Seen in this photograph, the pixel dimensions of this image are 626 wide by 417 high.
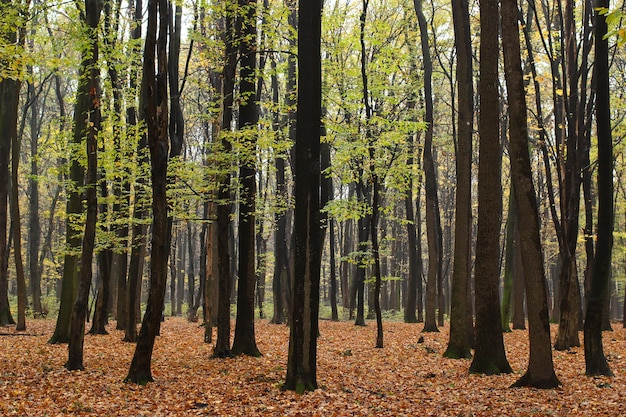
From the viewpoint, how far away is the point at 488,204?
35.4 ft

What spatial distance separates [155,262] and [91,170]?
2244 millimetres

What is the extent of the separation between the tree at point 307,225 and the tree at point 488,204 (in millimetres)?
3829

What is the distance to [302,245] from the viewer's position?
876cm

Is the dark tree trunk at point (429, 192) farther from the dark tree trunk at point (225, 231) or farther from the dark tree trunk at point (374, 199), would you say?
the dark tree trunk at point (225, 231)

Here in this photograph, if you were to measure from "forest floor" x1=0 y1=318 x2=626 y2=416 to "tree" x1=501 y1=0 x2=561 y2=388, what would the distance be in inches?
16.8

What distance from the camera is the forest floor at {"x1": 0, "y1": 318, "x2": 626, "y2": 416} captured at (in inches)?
303

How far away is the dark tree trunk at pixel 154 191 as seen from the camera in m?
9.39

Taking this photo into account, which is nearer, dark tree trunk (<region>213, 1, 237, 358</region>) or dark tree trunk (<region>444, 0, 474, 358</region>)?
dark tree trunk (<region>213, 1, 237, 358</region>)

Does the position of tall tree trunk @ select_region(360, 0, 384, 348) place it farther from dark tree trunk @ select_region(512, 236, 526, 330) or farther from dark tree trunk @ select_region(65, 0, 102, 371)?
dark tree trunk @ select_region(512, 236, 526, 330)

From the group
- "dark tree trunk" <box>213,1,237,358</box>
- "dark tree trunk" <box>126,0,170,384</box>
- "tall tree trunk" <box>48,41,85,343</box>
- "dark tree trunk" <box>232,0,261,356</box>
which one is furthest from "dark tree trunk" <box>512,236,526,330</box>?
"tall tree trunk" <box>48,41,85,343</box>

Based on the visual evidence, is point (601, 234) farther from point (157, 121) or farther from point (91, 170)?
point (91, 170)

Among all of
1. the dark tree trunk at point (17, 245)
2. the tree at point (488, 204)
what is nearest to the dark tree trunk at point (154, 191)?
the tree at point (488, 204)

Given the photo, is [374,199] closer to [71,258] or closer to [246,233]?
[246,233]

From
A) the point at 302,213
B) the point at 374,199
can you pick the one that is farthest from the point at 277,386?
the point at 374,199
